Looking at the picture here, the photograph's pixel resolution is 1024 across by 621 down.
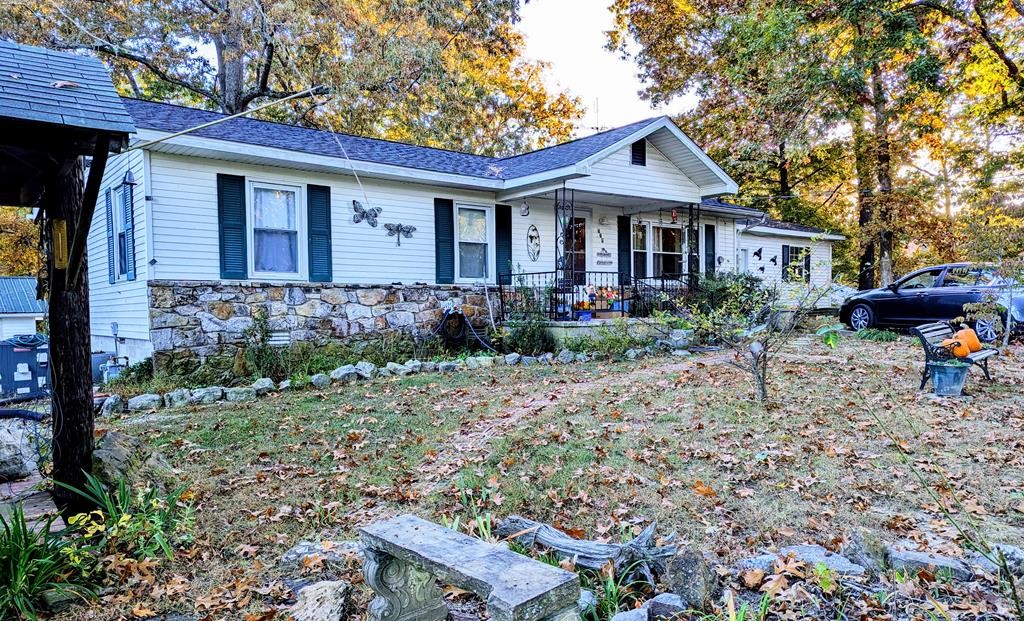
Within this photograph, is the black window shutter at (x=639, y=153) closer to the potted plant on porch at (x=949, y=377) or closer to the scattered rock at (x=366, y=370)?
the scattered rock at (x=366, y=370)

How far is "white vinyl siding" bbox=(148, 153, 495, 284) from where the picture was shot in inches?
348

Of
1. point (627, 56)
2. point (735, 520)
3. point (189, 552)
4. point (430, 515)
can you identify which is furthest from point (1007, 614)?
point (627, 56)

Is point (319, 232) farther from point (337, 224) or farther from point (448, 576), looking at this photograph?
point (448, 576)

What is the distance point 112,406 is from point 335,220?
472cm

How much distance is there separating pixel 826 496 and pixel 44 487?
16.6 feet

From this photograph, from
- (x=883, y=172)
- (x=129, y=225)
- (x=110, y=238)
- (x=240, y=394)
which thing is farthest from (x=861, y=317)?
(x=110, y=238)

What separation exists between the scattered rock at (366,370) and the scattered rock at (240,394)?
1537mm

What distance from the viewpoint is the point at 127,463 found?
379cm

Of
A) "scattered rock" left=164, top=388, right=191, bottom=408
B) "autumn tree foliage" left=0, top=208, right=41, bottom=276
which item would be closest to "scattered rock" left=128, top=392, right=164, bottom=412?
"scattered rock" left=164, top=388, right=191, bottom=408

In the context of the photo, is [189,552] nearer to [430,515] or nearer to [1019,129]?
[430,515]

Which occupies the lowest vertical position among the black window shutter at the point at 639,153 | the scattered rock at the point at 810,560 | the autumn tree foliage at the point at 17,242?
the scattered rock at the point at 810,560

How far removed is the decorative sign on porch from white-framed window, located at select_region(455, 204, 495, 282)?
3.19 feet

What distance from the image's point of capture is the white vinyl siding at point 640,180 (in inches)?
472

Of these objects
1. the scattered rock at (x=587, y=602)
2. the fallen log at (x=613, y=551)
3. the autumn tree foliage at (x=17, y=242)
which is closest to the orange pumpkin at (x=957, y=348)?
the fallen log at (x=613, y=551)
